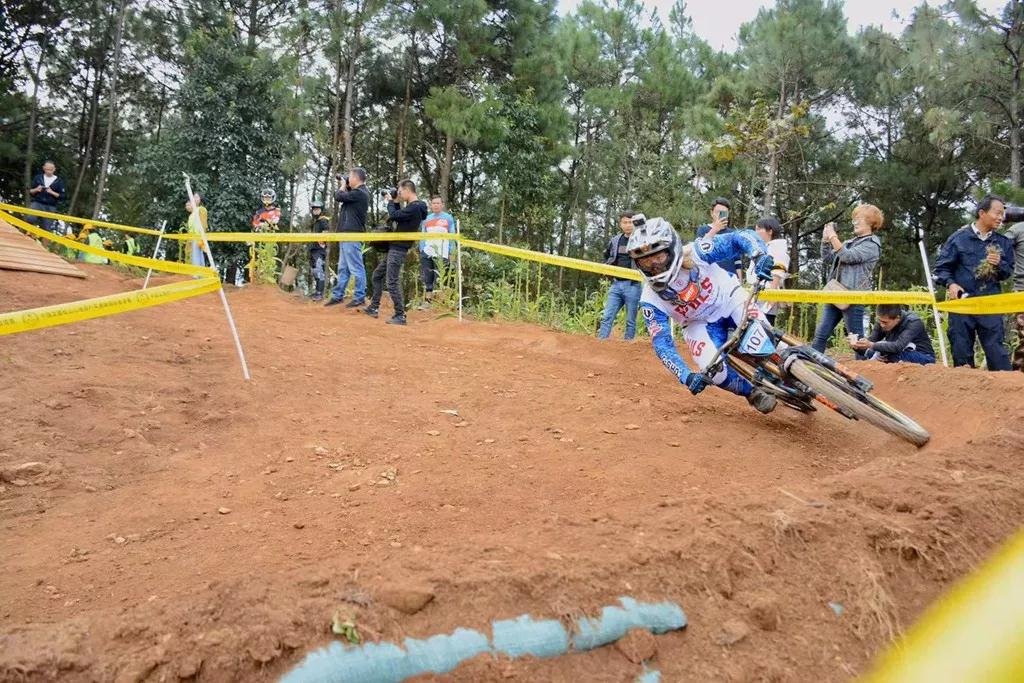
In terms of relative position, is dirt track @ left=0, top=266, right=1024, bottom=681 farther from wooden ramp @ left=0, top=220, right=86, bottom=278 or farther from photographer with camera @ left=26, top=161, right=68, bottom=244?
photographer with camera @ left=26, top=161, right=68, bottom=244

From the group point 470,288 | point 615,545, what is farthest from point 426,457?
point 470,288

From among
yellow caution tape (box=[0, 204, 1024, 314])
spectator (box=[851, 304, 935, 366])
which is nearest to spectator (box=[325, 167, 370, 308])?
yellow caution tape (box=[0, 204, 1024, 314])

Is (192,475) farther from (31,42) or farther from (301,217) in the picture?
(31,42)

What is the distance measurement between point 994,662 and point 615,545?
3.95 ft

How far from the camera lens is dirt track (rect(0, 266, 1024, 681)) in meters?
2.15

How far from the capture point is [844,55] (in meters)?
22.7

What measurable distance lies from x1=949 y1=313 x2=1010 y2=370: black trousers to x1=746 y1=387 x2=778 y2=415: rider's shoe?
8.91 ft

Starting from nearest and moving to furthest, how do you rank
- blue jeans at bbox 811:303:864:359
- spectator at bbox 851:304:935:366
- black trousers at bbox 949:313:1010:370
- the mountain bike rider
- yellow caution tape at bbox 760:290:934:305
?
1. the mountain bike rider
2. black trousers at bbox 949:313:1010:370
3. yellow caution tape at bbox 760:290:934:305
4. spectator at bbox 851:304:935:366
5. blue jeans at bbox 811:303:864:359

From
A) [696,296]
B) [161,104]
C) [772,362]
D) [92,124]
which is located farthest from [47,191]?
[161,104]

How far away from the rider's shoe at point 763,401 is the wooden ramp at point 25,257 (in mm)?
9258

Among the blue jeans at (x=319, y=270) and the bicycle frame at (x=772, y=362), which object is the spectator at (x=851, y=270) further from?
the blue jeans at (x=319, y=270)

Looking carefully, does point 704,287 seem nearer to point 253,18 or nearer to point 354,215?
point 354,215

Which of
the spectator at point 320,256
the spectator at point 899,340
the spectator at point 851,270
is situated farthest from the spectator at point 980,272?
the spectator at point 320,256

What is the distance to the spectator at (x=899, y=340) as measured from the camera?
6.80 m
